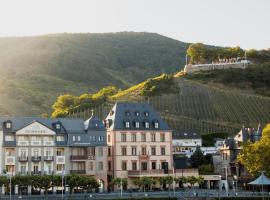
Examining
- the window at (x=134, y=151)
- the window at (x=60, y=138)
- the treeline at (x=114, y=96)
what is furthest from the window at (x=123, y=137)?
the treeline at (x=114, y=96)

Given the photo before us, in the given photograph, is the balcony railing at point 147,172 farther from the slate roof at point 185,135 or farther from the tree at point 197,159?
the slate roof at point 185,135

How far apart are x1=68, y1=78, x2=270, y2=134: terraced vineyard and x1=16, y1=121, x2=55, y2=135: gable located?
153 ft

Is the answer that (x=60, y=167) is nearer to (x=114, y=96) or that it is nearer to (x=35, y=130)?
(x=35, y=130)

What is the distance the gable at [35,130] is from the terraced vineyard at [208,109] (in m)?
46.7

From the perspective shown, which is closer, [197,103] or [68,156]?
[68,156]

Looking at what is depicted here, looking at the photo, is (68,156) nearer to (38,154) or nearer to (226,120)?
(38,154)

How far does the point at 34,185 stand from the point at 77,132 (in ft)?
56.8

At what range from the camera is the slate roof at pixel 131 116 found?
10062cm

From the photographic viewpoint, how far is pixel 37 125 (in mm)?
93750

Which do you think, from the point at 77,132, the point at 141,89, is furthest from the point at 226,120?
the point at 77,132

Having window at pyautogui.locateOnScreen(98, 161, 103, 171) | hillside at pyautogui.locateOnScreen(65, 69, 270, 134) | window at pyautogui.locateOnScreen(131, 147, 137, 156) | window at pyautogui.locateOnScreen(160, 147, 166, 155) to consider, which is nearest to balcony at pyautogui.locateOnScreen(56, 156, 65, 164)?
window at pyautogui.locateOnScreen(98, 161, 103, 171)

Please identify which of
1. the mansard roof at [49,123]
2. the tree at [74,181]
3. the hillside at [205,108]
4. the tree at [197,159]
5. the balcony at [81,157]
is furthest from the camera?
the hillside at [205,108]

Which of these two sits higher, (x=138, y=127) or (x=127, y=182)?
(x=138, y=127)

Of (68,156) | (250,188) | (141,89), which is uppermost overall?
(141,89)
